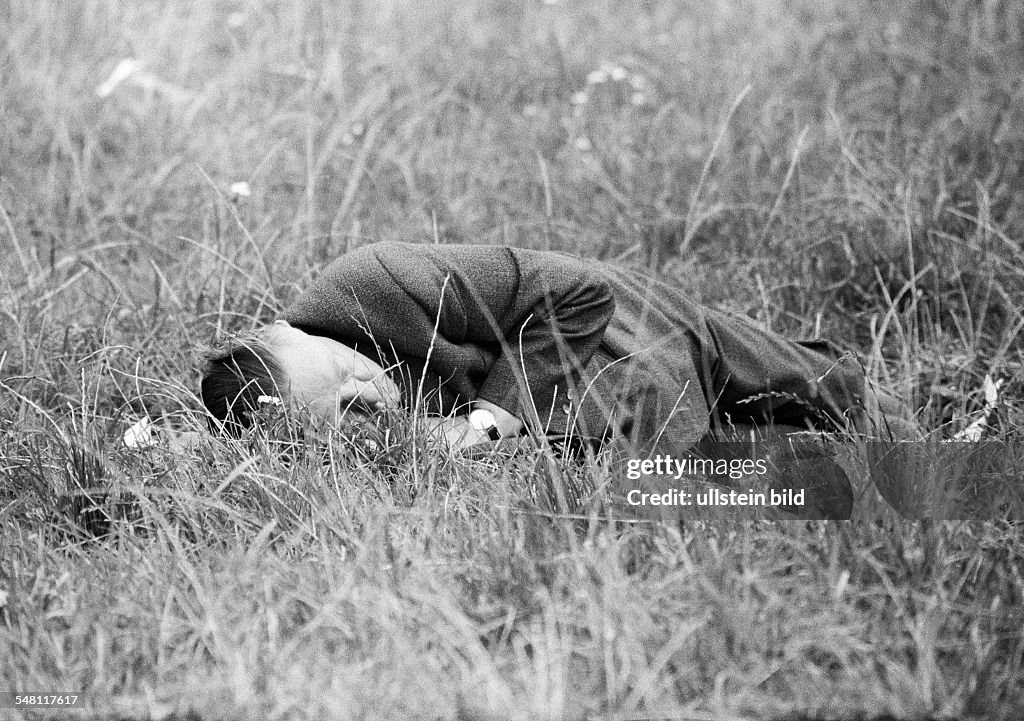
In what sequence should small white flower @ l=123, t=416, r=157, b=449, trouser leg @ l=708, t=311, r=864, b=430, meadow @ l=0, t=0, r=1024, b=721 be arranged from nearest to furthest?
meadow @ l=0, t=0, r=1024, b=721 → small white flower @ l=123, t=416, r=157, b=449 → trouser leg @ l=708, t=311, r=864, b=430

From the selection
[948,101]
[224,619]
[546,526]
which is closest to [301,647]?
[224,619]

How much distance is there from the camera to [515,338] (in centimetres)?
250

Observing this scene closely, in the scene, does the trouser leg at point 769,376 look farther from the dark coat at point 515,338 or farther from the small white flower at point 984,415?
the small white flower at point 984,415

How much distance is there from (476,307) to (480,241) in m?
1.06

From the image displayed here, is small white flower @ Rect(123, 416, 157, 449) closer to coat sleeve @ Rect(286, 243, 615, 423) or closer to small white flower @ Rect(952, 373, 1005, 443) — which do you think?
coat sleeve @ Rect(286, 243, 615, 423)

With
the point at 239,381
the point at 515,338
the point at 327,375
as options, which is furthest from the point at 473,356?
the point at 239,381

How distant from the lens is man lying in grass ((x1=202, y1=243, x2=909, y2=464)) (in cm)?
240

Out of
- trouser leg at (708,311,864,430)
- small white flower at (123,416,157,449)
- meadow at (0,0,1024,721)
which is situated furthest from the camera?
trouser leg at (708,311,864,430)

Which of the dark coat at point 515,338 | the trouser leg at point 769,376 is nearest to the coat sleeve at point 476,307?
the dark coat at point 515,338

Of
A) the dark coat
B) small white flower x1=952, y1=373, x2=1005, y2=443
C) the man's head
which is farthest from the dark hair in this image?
small white flower x1=952, y1=373, x2=1005, y2=443

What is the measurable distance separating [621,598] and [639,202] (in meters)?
2.03

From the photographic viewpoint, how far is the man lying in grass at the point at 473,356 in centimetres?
240

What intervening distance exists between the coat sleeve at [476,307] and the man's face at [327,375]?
5 centimetres

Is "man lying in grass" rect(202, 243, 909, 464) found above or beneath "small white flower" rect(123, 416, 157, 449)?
above
